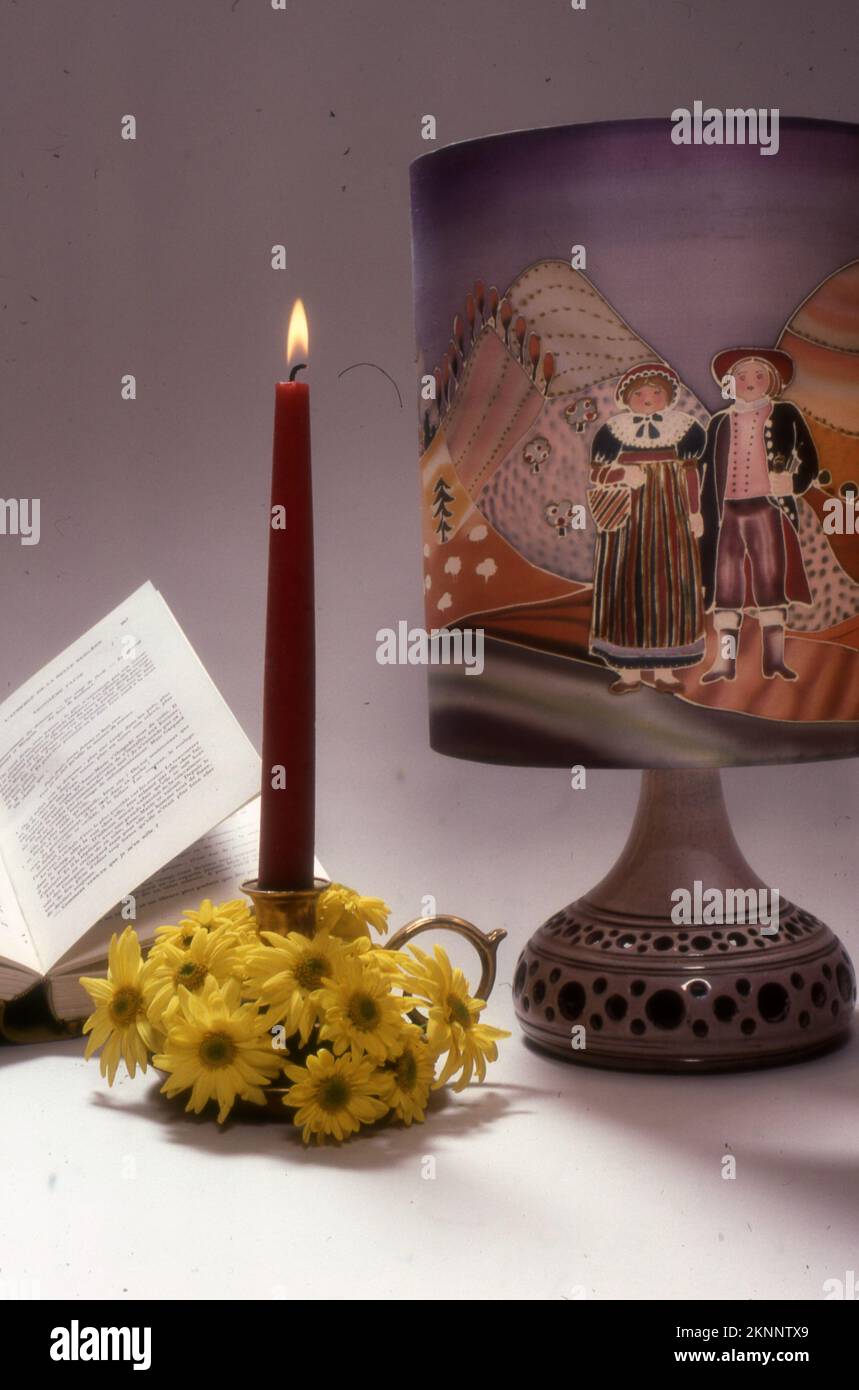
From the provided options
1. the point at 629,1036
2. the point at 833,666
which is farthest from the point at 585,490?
the point at 629,1036

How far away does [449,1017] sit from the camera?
32.4 inches

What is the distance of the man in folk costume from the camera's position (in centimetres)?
83

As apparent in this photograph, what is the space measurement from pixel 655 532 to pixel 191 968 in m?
0.32

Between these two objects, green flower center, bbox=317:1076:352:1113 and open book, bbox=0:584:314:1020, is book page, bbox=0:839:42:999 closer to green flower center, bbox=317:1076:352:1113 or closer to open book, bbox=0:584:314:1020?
open book, bbox=0:584:314:1020

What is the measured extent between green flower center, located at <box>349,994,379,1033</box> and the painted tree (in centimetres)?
26

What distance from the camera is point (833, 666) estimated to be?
0.86m

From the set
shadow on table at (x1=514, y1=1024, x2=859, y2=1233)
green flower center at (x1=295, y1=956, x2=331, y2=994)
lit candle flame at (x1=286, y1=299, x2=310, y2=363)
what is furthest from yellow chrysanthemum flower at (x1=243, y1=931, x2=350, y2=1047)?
lit candle flame at (x1=286, y1=299, x2=310, y2=363)

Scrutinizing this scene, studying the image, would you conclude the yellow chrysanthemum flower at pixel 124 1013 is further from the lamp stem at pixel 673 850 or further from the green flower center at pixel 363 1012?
the lamp stem at pixel 673 850

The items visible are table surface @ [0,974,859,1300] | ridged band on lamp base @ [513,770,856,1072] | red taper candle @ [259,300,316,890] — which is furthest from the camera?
ridged band on lamp base @ [513,770,856,1072]

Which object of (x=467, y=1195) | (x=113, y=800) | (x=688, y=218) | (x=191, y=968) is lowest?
(x=467, y=1195)

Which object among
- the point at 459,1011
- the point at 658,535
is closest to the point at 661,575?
the point at 658,535

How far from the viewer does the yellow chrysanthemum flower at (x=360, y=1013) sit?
78 centimetres

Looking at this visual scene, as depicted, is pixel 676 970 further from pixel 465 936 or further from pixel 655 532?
pixel 655 532

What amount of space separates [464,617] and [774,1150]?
0.32 meters
